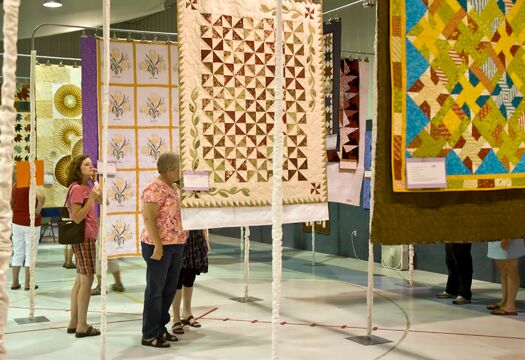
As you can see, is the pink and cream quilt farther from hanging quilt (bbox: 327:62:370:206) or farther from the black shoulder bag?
hanging quilt (bbox: 327:62:370:206)

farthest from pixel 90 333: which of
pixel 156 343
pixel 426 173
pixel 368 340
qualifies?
pixel 426 173

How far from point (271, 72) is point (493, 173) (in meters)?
1.34

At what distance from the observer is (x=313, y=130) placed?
3.47 meters

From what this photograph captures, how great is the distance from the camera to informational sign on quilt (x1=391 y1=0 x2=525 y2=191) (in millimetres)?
2488

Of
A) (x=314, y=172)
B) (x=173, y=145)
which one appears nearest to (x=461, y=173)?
(x=314, y=172)

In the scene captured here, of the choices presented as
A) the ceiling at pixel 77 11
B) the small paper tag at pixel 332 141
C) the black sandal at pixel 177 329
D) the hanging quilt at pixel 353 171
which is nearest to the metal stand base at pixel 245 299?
the hanging quilt at pixel 353 171

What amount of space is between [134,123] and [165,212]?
172cm

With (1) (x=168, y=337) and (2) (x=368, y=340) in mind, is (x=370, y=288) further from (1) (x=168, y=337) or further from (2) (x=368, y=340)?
(1) (x=168, y=337)

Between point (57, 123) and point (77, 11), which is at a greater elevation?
point (77, 11)

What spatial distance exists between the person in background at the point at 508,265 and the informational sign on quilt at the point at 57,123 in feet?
15.5

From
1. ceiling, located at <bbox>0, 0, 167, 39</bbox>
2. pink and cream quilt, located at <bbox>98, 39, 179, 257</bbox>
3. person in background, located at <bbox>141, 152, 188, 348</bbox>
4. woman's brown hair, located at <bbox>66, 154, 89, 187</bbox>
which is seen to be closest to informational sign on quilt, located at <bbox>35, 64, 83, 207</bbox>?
ceiling, located at <bbox>0, 0, 167, 39</bbox>

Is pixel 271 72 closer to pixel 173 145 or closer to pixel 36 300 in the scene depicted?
pixel 173 145

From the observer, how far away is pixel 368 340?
4.57m

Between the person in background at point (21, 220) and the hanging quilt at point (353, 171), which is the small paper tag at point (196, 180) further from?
the person in background at point (21, 220)
